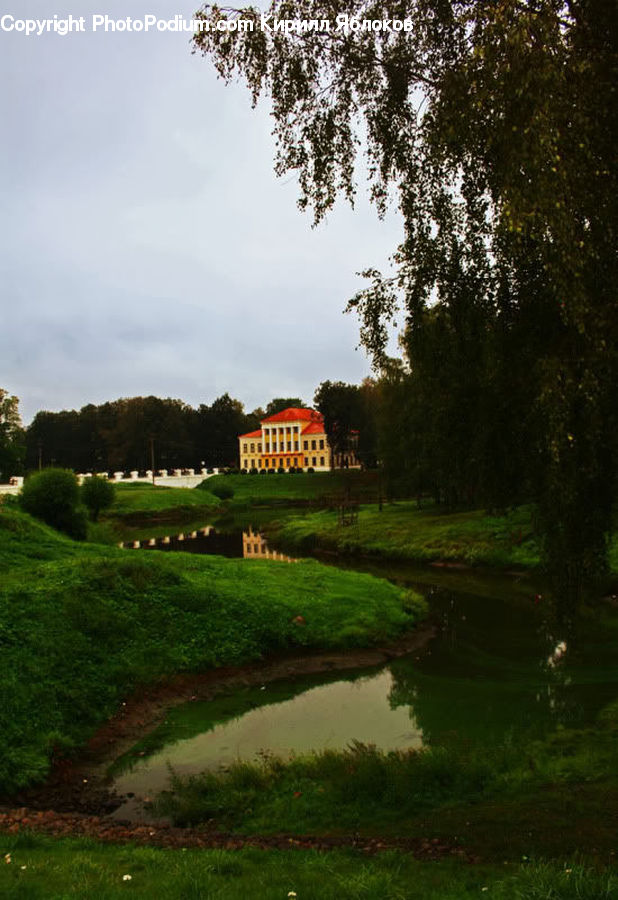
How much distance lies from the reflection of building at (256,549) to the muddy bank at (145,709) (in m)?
16.8

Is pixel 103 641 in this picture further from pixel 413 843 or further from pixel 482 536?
pixel 482 536

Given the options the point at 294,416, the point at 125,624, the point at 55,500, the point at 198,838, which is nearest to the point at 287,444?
the point at 294,416

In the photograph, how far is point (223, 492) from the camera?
8875 cm

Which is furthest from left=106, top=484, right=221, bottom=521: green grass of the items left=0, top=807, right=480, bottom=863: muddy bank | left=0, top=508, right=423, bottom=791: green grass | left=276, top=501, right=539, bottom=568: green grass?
left=0, top=807, right=480, bottom=863: muddy bank

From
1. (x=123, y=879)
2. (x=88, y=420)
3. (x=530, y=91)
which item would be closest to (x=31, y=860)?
(x=123, y=879)

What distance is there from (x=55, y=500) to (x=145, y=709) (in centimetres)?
1983

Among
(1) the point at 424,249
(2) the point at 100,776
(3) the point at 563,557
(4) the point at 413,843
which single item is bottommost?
(2) the point at 100,776

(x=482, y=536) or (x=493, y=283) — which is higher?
(x=493, y=283)

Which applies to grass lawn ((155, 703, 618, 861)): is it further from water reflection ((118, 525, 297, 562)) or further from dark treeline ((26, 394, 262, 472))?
dark treeline ((26, 394, 262, 472))

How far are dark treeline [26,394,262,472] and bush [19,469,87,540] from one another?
81.8 meters

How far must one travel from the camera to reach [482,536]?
35000 millimetres

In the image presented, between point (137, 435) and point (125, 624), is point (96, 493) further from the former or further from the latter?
point (137, 435)

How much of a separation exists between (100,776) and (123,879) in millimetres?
6319

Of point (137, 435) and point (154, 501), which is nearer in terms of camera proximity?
point (154, 501)
